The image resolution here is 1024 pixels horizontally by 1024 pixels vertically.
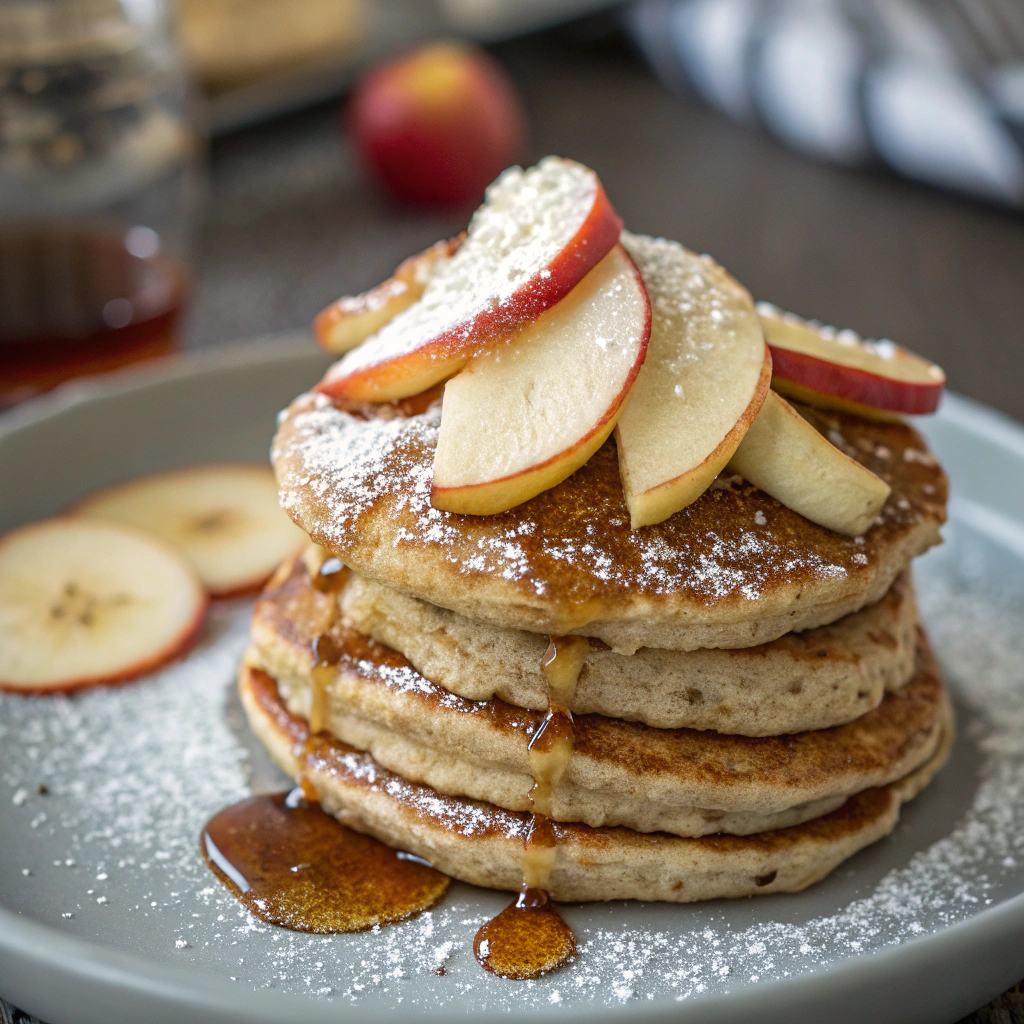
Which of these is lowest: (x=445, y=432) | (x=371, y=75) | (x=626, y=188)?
(x=626, y=188)

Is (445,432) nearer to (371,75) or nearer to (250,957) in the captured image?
(250,957)

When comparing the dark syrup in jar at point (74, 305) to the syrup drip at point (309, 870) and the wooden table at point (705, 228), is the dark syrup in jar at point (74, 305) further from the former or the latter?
Result: the syrup drip at point (309, 870)

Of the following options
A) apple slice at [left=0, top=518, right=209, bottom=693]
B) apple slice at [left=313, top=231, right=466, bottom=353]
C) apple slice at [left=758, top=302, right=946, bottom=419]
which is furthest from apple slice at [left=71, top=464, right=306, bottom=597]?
apple slice at [left=758, top=302, right=946, bottom=419]

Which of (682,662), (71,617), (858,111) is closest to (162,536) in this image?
(71,617)

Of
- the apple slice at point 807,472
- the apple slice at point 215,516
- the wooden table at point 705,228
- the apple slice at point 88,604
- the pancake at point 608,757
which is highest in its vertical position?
the apple slice at point 807,472

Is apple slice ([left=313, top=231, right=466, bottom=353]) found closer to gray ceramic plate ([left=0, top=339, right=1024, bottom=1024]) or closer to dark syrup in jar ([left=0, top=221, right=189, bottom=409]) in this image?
gray ceramic plate ([left=0, top=339, right=1024, bottom=1024])

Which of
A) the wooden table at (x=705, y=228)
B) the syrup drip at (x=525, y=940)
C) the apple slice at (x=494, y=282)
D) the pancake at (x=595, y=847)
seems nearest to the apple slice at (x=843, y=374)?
the apple slice at (x=494, y=282)
